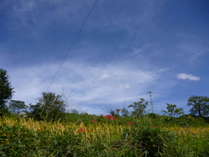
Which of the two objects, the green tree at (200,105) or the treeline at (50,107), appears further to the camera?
the green tree at (200,105)

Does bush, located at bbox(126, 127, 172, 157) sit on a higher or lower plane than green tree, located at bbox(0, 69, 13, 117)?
lower

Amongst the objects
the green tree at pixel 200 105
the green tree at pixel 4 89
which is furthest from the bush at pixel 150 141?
the green tree at pixel 200 105

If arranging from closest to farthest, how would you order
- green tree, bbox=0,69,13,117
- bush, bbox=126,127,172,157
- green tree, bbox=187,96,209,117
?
1. bush, bbox=126,127,172,157
2. green tree, bbox=0,69,13,117
3. green tree, bbox=187,96,209,117

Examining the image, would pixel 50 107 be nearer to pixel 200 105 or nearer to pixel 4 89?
pixel 4 89

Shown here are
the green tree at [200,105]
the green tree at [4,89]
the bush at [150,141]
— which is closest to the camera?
the bush at [150,141]

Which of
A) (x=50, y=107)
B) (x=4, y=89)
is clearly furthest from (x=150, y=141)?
(x=4, y=89)

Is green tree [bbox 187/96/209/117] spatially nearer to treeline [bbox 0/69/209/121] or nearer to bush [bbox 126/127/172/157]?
treeline [bbox 0/69/209/121]

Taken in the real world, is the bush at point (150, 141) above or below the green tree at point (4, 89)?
below

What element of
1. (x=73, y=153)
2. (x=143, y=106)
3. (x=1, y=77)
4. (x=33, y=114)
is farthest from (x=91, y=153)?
(x=1, y=77)

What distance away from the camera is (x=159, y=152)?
140 inches

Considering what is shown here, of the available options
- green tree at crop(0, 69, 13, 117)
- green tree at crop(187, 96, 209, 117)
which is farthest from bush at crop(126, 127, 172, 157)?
green tree at crop(187, 96, 209, 117)

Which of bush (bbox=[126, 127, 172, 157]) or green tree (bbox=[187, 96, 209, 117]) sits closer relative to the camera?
bush (bbox=[126, 127, 172, 157])

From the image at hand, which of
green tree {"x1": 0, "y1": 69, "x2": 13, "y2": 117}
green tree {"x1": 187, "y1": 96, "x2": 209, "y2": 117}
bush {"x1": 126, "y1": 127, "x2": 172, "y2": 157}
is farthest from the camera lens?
A: green tree {"x1": 187, "y1": 96, "x2": 209, "y2": 117}

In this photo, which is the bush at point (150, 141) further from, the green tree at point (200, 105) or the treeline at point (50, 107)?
the green tree at point (200, 105)
